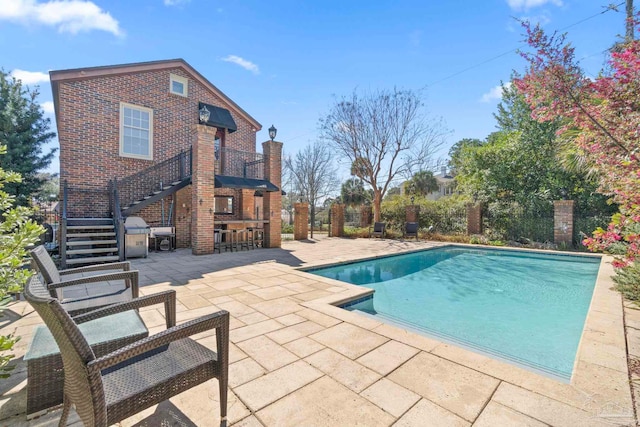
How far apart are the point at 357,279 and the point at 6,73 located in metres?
17.4

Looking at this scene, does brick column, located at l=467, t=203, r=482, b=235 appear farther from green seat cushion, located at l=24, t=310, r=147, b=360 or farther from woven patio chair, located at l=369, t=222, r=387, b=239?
green seat cushion, located at l=24, t=310, r=147, b=360

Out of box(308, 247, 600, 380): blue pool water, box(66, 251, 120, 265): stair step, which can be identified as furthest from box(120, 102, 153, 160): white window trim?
box(308, 247, 600, 380): blue pool water

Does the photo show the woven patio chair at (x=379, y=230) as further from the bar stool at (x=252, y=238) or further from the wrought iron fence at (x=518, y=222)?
the bar stool at (x=252, y=238)

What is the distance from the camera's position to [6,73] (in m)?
12.3

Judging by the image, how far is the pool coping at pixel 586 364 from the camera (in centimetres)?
182

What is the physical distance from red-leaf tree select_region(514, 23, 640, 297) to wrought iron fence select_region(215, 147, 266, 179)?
8.51m

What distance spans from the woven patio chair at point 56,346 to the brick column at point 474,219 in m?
14.0

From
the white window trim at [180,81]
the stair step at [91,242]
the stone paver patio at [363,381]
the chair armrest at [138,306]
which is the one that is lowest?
the stone paver patio at [363,381]

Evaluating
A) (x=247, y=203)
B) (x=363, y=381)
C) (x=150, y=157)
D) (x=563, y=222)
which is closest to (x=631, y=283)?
(x=363, y=381)

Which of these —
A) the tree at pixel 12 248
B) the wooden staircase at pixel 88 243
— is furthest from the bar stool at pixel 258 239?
the tree at pixel 12 248

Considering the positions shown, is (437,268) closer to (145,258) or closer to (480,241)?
(480,241)

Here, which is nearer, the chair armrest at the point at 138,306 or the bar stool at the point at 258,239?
the chair armrest at the point at 138,306

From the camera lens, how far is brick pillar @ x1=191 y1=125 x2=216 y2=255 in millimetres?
7902

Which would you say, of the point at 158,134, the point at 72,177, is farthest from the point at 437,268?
the point at 72,177
